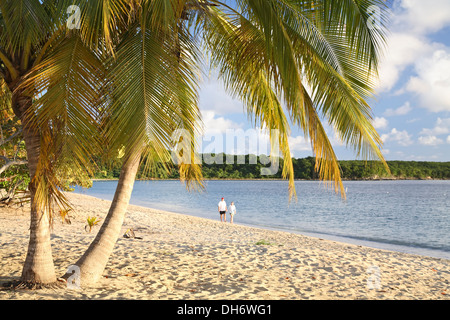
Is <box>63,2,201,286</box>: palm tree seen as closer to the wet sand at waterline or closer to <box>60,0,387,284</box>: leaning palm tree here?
<box>60,0,387,284</box>: leaning palm tree

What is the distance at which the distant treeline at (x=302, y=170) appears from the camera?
13.8 ft

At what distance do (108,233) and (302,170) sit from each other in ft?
68.9

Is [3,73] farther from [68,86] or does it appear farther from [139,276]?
[139,276]

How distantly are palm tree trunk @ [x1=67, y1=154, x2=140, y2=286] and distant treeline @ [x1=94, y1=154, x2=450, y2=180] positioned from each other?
164mm

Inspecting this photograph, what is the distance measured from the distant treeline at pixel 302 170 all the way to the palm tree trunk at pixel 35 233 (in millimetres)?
801

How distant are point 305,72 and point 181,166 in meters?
A: 2.38

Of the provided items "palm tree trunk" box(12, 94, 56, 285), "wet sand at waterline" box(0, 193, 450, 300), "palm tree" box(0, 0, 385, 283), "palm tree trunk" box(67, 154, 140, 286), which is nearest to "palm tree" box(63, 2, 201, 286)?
"palm tree" box(0, 0, 385, 283)

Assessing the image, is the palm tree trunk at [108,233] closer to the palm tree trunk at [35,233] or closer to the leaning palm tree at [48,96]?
the palm tree trunk at [35,233]

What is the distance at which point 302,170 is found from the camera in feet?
82.8

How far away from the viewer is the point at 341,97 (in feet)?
13.5

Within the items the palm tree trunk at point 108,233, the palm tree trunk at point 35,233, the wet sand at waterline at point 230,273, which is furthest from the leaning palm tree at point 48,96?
the wet sand at waterline at point 230,273

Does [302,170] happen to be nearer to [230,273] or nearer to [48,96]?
[230,273]
